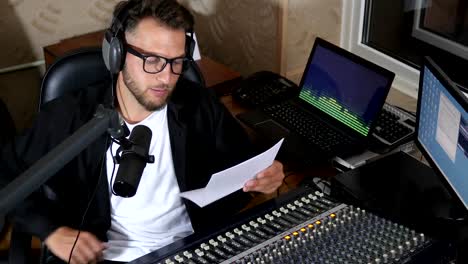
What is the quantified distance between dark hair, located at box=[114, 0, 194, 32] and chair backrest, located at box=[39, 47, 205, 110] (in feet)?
0.48

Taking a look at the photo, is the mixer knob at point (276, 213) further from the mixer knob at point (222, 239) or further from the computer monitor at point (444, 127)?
the computer monitor at point (444, 127)

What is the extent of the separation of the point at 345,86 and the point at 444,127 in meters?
0.46

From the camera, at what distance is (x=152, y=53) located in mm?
1386

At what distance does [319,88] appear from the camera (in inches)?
73.7

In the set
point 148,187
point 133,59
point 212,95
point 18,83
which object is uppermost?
point 133,59

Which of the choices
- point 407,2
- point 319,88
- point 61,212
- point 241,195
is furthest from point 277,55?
A: point 61,212

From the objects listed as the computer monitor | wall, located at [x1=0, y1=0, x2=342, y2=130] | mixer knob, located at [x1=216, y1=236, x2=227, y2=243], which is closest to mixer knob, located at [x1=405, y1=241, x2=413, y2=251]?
the computer monitor

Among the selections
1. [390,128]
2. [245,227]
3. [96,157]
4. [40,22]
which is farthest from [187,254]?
[40,22]

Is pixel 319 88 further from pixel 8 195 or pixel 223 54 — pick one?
pixel 8 195

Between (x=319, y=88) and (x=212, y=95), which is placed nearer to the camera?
(x=212, y=95)

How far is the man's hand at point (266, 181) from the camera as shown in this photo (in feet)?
4.86

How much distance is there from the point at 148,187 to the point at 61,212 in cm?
23

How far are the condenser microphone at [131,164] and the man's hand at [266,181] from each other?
0.60 metres

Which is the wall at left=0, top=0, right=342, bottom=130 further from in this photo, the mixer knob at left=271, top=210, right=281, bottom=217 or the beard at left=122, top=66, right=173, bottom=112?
the mixer knob at left=271, top=210, right=281, bottom=217
